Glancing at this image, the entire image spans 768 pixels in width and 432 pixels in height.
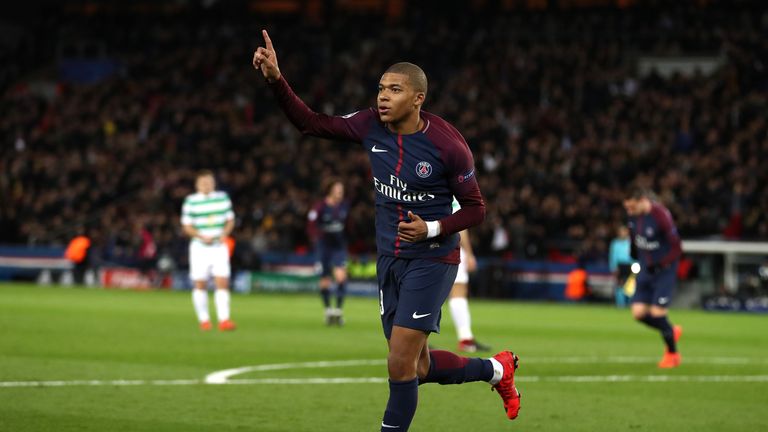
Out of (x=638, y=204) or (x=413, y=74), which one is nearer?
(x=413, y=74)

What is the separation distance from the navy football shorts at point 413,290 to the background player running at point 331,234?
13.9m

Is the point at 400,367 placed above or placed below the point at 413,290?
below

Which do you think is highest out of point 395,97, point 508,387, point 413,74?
point 413,74

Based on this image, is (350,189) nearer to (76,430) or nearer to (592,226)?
(592,226)

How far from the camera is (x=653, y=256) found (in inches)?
615

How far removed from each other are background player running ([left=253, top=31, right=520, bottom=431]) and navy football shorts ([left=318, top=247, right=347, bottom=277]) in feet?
46.9

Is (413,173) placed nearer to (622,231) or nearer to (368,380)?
(368,380)

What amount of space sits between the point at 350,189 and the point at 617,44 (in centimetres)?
1111

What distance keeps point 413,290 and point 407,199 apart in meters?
0.58

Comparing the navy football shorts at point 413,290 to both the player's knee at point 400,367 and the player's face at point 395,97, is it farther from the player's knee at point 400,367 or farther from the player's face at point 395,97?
the player's face at point 395,97

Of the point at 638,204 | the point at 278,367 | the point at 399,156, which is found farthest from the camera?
the point at 638,204

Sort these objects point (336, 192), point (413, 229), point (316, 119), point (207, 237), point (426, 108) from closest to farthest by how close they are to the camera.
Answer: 1. point (413, 229)
2. point (316, 119)
3. point (207, 237)
4. point (336, 192)
5. point (426, 108)

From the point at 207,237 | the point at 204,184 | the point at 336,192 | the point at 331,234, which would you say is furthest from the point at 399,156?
the point at 331,234

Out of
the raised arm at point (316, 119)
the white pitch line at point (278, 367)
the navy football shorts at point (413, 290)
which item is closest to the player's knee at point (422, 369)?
the navy football shorts at point (413, 290)
